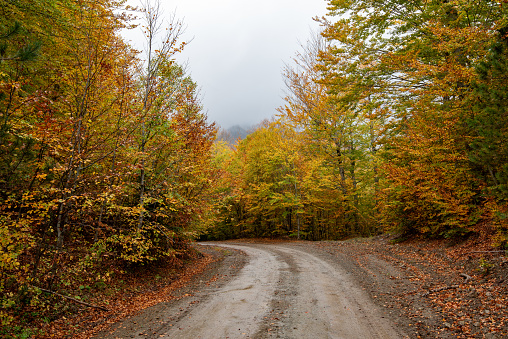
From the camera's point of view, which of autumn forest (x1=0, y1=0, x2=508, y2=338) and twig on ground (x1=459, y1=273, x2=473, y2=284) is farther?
twig on ground (x1=459, y1=273, x2=473, y2=284)

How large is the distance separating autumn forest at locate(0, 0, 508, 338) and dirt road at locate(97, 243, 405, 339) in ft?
6.36

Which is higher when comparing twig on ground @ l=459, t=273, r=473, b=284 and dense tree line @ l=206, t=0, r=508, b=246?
dense tree line @ l=206, t=0, r=508, b=246

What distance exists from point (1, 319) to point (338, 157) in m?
18.9

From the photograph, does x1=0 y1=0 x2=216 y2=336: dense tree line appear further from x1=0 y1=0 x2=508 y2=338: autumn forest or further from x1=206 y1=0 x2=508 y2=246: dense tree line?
x1=206 y1=0 x2=508 y2=246: dense tree line

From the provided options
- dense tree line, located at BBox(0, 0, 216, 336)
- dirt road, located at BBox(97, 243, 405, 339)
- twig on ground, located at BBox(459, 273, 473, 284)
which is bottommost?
dirt road, located at BBox(97, 243, 405, 339)

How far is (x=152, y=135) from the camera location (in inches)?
389

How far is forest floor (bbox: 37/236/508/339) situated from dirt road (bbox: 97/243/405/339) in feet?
0.13

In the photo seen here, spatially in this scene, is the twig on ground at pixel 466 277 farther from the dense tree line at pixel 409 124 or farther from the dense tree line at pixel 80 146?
the dense tree line at pixel 80 146

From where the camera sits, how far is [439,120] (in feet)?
32.6

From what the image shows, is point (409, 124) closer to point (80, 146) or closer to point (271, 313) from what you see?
Answer: point (271, 313)

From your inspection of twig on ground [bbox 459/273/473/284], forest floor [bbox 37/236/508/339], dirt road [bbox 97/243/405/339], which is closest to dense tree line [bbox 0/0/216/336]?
forest floor [bbox 37/236/508/339]

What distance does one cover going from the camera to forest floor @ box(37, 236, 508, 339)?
16.8ft

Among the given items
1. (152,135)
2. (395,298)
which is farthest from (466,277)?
(152,135)

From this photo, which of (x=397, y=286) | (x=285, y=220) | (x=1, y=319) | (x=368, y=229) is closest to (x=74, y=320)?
(x=1, y=319)
